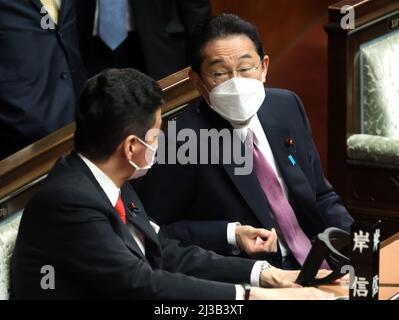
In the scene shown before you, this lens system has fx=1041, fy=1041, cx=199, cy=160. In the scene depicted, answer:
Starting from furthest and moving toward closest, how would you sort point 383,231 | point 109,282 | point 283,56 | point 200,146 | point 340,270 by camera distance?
1. point 283,56
2. point 383,231
3. point 200,146
4. point 340,270
5. point 109,282

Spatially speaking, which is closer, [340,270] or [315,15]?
[340,270]

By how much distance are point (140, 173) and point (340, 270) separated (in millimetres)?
467

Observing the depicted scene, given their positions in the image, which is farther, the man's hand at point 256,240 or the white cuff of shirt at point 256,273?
the man's hand at point 256,240

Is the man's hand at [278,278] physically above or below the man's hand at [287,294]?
above

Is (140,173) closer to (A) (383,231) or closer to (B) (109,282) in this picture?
(B) (109,282)

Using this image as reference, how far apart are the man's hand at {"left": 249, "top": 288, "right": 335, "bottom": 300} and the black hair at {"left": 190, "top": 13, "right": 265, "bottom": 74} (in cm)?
68

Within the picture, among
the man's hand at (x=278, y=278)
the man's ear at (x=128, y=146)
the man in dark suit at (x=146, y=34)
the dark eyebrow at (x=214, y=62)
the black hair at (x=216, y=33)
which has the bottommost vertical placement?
the man's hand at (x=278, y=278)

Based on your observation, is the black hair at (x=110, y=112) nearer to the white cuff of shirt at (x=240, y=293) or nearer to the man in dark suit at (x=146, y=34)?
the white cuff of shirt at (x=240, y=293)

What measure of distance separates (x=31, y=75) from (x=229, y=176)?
0.81 metres

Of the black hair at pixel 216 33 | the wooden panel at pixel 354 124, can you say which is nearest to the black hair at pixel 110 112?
the black hair at pixel 216 33

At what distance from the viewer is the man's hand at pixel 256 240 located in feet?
7.88

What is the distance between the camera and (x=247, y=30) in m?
2.57

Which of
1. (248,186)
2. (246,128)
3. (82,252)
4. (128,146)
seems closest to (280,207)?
(248,186)
